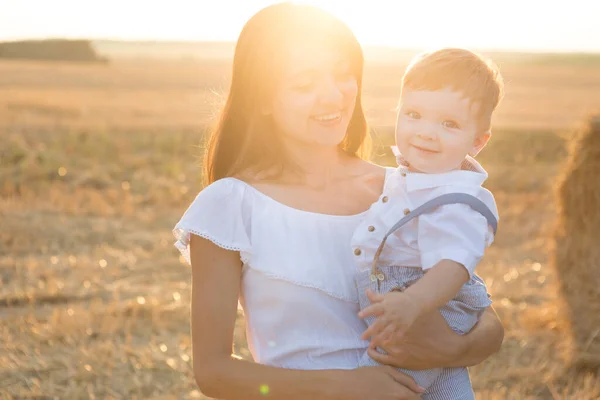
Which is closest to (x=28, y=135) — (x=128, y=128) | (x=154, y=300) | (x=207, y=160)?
(x=128, y=128)

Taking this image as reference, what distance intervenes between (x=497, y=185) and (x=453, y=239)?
35.0 feet

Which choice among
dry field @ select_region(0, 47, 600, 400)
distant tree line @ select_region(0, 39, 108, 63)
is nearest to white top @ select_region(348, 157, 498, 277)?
dry field @ select_region(0, 47, 600, 400)

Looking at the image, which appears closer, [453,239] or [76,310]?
[453,239]

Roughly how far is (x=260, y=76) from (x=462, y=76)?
1.92 feet

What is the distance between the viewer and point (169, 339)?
5.55 metres

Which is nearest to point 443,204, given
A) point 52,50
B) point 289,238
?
point 289,238

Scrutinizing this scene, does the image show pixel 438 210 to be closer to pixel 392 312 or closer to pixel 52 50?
pixel 392 312

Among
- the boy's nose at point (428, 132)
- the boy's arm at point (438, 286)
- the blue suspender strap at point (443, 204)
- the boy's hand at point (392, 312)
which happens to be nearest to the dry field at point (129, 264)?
the boy's nose at point (428, 132)

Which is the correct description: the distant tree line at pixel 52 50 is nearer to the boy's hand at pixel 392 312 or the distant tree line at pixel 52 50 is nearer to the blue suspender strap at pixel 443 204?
the blue suspender strap at pixel 443 204

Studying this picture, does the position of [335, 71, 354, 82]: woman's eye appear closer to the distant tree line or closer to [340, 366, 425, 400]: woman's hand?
[340, 366, 425, 400]: woman's hand

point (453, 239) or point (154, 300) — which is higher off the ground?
point (453, 239)

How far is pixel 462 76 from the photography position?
2293 millimetres

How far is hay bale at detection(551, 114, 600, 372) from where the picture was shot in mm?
5219

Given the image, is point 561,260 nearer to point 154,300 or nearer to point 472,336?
point 154,300
